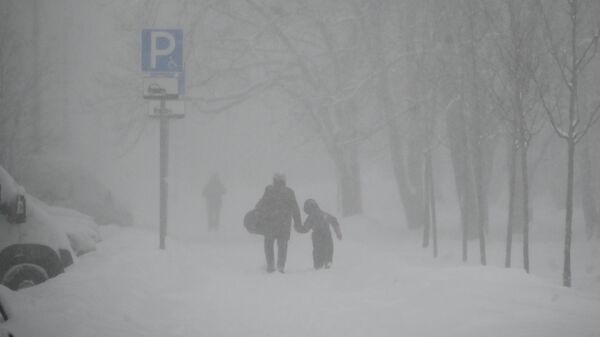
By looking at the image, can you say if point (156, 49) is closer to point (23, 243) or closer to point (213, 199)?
point (23, 243)

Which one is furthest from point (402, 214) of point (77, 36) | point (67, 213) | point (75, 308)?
point (77, 36)

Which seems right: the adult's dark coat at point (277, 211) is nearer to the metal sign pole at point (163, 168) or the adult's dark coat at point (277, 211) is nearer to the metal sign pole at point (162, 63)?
the metal sign pole at point (163, 168)

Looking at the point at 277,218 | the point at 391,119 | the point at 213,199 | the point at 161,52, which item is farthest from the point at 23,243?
the point at 213,199

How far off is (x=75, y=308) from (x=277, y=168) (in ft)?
153

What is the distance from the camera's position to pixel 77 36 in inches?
2429

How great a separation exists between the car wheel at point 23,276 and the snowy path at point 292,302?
1.43ft

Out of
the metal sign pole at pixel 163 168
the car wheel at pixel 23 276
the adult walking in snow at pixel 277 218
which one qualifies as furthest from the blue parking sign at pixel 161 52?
the car wheel at pixel 23 276

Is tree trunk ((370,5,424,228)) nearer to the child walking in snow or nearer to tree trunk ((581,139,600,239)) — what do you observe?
tree trunk ((581,139,600,239))

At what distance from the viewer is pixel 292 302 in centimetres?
722

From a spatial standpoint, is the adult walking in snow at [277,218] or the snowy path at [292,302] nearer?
the snowy path at [292,302]

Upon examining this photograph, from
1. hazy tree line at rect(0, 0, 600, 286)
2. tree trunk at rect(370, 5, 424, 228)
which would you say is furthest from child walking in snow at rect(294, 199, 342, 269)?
tree trunk at rect(370, 5, 424, 228)

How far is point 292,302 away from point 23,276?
12.0 feet

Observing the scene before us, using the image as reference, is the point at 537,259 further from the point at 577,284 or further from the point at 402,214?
the point at 402,214

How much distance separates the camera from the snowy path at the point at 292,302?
5.15 m
